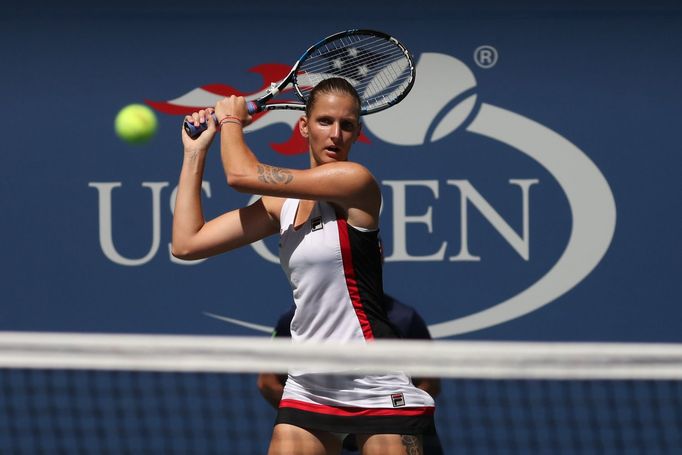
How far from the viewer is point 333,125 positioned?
3.47 meters

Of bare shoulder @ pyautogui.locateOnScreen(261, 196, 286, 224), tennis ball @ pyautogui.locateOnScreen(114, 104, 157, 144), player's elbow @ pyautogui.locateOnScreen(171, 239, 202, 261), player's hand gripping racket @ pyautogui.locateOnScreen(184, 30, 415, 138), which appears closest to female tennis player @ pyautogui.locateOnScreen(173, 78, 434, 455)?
bare shoulder @ pyautogui.locateOnScreen(261, 196, 286, 224)

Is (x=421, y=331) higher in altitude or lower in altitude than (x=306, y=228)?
lower

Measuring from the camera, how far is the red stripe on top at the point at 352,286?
3361 mm

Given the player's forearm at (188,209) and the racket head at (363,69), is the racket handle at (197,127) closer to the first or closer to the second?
the player's forearm at (188,209)

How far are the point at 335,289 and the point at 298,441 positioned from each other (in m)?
0.40

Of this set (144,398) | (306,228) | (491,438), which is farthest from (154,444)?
(306,228)

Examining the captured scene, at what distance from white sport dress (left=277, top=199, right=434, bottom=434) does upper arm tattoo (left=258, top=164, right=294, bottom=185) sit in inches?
Result: 6.5

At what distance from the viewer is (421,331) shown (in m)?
4.66

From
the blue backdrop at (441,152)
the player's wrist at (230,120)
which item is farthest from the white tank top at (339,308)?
the blue backdrop at (441,152)

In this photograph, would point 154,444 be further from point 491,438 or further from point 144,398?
point 491,438

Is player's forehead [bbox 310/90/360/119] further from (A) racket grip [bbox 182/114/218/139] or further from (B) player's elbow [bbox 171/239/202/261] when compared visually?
(B) player's elbow [bbox 171/239/202/261]

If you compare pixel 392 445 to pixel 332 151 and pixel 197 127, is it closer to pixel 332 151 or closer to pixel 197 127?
pixel 332 151

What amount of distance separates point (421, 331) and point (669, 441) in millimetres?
1302

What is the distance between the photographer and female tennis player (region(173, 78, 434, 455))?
3.36 meters
